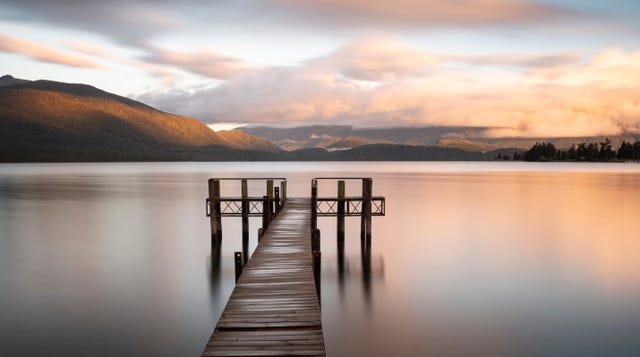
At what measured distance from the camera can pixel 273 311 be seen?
9.44 metres

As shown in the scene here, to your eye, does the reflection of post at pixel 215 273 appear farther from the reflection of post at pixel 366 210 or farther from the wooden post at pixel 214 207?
the reflection of post at pixel 366 210

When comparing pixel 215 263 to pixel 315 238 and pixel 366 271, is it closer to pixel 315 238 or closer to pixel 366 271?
pixel 366 271

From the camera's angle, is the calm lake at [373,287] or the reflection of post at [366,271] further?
the reflection of post at [366,271]

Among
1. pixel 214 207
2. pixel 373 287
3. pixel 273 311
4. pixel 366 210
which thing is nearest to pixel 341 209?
pixel 366 210

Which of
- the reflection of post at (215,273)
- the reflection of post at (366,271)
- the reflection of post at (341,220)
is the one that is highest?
the reflection of post at (341,220)

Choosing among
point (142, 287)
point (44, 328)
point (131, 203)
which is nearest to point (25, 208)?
point (131, 203)

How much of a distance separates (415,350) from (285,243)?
17.2 ft

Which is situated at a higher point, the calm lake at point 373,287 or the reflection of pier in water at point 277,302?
the reflection of pier in water at point 277,302

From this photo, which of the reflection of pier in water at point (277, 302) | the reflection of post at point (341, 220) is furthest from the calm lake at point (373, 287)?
the reflection of pier in water at point (277, 302)

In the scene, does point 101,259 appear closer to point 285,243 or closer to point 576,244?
point 285,243

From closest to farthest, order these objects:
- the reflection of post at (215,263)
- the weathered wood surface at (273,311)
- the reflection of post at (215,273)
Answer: the weathered wood surface at (273,311)
the reflection of post at (215,273)
the reflection of post at (215,263)

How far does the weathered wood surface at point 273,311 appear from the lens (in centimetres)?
791

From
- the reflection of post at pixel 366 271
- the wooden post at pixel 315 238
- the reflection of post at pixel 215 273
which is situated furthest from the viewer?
the reflection of post at pixel 215 273

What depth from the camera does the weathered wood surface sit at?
7.91 metres
